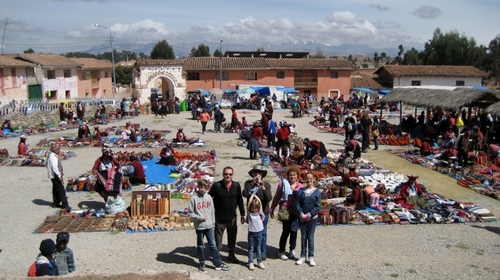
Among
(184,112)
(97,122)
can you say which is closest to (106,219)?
(97,122)

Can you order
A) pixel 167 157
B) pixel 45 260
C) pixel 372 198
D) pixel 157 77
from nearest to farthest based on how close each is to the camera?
pixel 45 260 < pixel 372 198 < pixel 167 157 < pixel 157 77

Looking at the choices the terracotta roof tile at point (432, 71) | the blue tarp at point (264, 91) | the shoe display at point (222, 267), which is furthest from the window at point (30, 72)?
the shoe display at point (222, 267)

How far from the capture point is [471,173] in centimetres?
1427

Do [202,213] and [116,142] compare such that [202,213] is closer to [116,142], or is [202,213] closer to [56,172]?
[56,172]

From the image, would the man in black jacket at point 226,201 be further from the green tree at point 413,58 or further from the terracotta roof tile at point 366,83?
the green tree at point 413,58

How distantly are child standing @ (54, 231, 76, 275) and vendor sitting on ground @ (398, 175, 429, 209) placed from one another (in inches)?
290

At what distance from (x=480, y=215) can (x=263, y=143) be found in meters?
10.7

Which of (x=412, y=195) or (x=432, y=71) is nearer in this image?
(x=412, y=195)

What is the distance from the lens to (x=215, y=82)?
4609 centimetres

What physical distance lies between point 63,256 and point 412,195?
7.89m

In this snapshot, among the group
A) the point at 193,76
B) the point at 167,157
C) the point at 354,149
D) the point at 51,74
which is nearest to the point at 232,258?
the point at 167,157

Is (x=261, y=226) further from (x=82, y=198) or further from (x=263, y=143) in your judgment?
(x=263, y=143)

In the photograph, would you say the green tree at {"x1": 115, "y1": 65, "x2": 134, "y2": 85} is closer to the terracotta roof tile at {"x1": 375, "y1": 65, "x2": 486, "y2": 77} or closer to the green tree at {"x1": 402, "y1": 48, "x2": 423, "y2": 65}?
the terracotta roof tile at {"x1": 375, "y1": 65, "x2": 486, "y2": 77}

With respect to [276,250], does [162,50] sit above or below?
above
